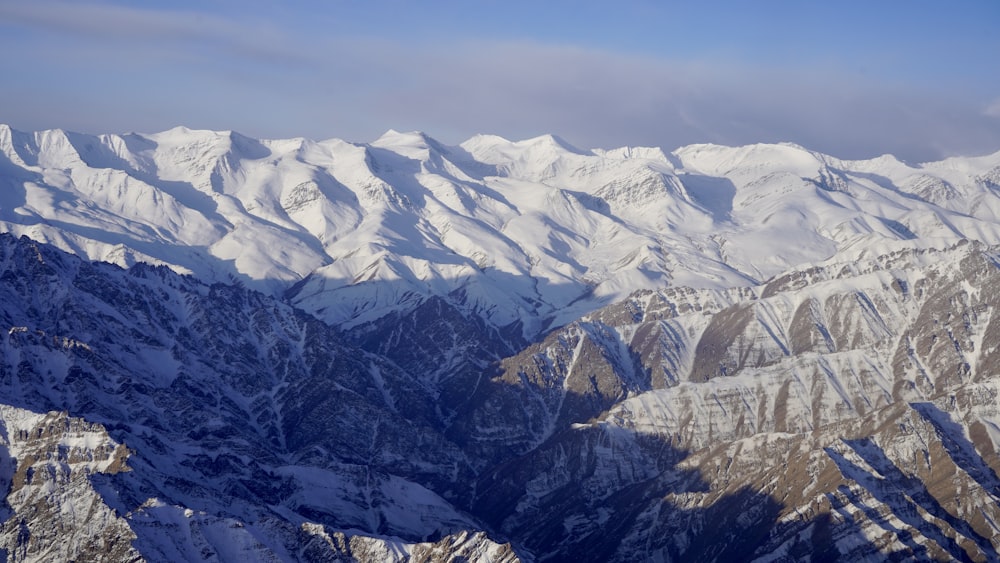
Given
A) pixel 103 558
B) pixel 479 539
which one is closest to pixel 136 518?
pixel 103 558

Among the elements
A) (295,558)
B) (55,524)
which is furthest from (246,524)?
(55,524)

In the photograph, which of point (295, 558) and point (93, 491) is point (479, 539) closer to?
point (295, 558)

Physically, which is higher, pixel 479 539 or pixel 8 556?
pixel 479 539

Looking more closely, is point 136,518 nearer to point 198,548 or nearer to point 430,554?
point 198,548

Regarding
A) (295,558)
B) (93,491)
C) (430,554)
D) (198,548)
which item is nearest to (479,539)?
(430,554)

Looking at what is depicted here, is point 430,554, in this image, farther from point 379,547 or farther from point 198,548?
point 198,548

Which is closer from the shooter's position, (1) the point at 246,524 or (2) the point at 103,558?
(2) the point at 103,558
